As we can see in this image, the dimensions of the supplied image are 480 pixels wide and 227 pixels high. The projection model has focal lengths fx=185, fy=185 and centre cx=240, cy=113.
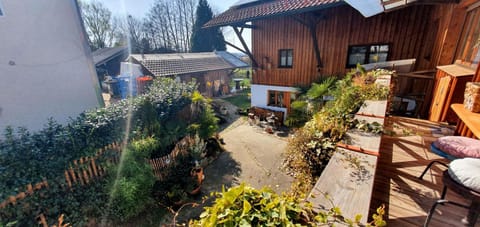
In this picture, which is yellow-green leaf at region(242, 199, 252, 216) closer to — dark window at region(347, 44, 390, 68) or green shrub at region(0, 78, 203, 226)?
green shrub at region(0, 78, 203, 226)

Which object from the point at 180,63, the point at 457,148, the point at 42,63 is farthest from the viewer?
the point at 180,63

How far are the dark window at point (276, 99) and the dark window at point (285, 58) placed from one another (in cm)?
135

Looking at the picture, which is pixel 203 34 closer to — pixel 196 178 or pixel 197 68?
pixel 197 68

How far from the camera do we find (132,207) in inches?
140

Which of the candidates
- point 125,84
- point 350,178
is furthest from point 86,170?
point 125,84

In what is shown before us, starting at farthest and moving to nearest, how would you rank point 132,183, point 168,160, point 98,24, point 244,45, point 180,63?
point 98,24 → point 180,63 → point 244,45 → point 168,160 → point 132,183

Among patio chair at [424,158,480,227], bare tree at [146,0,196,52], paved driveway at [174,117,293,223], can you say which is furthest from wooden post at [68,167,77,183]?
bare tree at [146,0,196,52]

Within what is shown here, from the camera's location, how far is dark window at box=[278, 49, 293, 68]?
28.4ft

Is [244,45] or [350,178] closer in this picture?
[350,178]

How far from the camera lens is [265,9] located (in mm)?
7289

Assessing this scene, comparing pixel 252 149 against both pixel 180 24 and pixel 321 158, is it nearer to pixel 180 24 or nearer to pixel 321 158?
pixel 321 158

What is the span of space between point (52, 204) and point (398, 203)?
469 centimetres

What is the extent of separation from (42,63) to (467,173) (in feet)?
23.5

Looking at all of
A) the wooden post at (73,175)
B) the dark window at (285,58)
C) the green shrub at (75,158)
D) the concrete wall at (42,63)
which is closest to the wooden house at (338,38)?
the dark window at (285,58)
